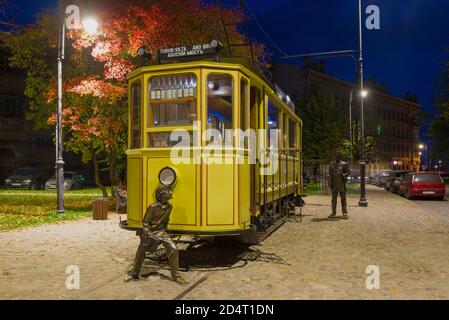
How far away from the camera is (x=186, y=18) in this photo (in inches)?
634

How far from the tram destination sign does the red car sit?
19085 millimetres

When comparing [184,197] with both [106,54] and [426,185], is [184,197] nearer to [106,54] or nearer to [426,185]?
[106,54]

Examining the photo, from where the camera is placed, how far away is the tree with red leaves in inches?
580

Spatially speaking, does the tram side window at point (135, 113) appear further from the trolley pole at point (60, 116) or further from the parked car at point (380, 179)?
Answer: the parked car at point (380, 179)

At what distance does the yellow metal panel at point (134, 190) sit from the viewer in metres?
7.20

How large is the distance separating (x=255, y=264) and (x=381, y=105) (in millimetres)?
73290

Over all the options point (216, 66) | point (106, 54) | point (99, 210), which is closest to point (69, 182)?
point (106, 54)

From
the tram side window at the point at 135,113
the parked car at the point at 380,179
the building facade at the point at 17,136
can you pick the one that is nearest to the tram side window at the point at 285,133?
the tram side window at the point at 135,113

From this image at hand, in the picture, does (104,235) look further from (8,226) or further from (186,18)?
(186,18)

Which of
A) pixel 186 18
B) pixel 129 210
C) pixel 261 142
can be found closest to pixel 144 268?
pixel 129 210

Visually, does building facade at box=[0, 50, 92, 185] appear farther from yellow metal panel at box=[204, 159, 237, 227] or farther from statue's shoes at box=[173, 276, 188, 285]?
statue's shoes at box=[173, 276, 188, 285]

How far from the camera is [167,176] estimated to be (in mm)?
6887

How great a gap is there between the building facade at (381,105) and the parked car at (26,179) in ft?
94.6

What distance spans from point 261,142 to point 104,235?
4.73 meters
